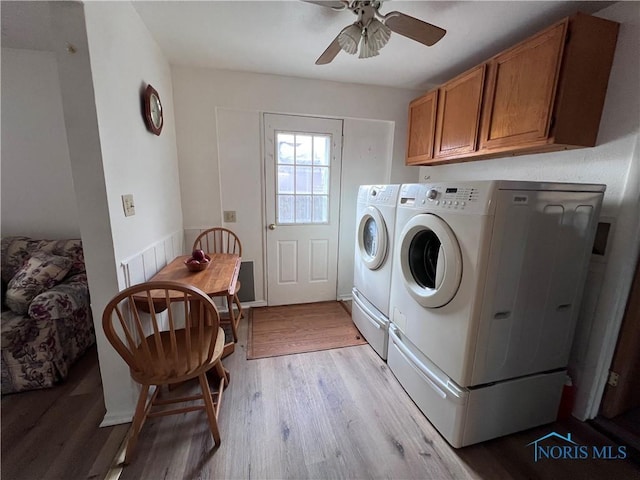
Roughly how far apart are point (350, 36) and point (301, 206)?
5.16ft

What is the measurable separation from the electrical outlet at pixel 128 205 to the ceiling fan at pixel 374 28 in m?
1.30


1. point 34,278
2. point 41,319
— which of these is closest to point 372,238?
point 41,319

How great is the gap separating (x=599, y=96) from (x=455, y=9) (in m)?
0.89

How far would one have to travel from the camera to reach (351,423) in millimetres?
1407

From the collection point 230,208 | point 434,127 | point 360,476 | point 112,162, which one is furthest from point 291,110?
point 360,476

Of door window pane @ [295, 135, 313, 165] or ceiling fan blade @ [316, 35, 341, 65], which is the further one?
door window pane @ [295, 135, 313, 165]

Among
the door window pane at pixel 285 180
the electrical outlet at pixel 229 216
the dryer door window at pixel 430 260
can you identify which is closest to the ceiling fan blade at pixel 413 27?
the dryer door window at pixel 430 260

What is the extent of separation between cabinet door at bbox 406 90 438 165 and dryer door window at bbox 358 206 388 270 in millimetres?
843

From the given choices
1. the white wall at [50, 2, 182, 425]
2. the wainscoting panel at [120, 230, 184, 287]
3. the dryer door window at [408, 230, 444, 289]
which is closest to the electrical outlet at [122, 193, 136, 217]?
the white wall at [50, 2, 182, 425]

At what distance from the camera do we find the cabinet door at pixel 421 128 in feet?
7.24

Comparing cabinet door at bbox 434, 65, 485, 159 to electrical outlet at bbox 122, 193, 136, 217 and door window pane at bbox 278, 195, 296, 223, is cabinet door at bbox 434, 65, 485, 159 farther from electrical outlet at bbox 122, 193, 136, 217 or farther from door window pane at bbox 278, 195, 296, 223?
electrical outlet at bbox 122, 193, 136, 217

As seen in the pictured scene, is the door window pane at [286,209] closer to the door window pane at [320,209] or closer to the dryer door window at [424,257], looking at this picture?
the door window pane at [320,209]

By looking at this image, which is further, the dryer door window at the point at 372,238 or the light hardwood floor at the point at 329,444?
the dryer door window at the point at 372,238

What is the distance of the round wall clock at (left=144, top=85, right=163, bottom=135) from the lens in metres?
1.59
